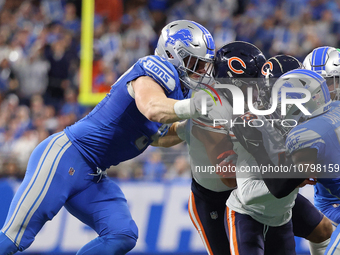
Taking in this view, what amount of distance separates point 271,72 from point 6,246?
6.80 feet

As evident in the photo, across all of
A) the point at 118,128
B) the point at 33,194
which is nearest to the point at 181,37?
A: the point at 118,128

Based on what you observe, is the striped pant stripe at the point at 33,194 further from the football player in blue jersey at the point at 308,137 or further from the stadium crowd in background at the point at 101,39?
the stadium crowd in background at the point at 101,39

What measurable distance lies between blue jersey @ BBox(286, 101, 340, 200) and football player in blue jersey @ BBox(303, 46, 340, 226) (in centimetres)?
85

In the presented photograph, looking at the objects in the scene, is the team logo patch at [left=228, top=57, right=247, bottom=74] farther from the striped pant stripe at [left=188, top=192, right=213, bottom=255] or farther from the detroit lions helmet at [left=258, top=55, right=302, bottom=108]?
the striped pant stripe at [left=188, top=192, right=213, bottom=255]

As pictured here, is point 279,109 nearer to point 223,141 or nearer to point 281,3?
point 223,141

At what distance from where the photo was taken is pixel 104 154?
135 inches

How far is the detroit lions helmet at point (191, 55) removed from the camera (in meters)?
3.38

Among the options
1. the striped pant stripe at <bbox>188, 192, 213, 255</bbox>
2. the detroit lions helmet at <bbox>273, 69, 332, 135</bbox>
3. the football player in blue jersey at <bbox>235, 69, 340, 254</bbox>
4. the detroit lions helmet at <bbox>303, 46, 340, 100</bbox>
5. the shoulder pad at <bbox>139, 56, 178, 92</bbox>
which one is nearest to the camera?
the football player in blue jersey at <bbox>235, 69, 340, 254</bbox>

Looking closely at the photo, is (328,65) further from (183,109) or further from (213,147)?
(183,109)

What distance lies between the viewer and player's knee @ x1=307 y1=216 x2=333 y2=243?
11.6 ft

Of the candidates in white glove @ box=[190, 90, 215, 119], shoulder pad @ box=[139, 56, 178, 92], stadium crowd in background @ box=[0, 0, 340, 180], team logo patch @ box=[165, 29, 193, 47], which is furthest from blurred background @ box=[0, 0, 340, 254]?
white glove @ box=[190, 90, 215, 119]

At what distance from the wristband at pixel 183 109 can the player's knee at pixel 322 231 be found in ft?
4.72

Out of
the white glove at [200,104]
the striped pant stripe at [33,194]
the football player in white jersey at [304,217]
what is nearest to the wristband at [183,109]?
the white glove at [200,104]

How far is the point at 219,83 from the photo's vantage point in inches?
129
